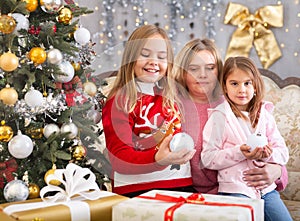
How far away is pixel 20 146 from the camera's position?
7.04ft

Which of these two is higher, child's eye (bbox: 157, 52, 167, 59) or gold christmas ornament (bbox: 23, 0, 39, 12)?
gold christmas ornament (bbox: 23, 0, 39, 12)

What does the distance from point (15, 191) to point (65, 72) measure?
1.81 ft

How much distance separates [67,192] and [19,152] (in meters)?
0.30

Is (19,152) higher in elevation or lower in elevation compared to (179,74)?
lower

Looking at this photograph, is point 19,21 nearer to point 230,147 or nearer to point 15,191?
point 15,191

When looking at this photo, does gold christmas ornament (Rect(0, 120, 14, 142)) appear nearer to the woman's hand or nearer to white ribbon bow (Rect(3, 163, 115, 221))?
white ribbon bow (Rect(3, 163, 115, 221))

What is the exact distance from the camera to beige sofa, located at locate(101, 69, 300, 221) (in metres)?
3.21

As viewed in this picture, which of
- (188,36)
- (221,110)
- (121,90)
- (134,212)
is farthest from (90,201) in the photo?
(188,36)

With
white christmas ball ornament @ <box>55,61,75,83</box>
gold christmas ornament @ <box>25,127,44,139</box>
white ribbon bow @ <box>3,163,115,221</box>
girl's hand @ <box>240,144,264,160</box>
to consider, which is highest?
white christmas ball ornament @ <box>55,61,75,83</box>

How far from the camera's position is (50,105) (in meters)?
2.26

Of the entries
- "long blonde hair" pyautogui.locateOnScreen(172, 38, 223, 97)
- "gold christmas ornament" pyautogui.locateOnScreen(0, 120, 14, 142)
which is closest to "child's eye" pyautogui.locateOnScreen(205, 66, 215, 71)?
"long blonde hair" pyautogui.locateOnScreen(172, 38, 223, 97)

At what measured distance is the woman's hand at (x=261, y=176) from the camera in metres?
2.48

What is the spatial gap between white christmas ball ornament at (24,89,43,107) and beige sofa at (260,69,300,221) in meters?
1.63

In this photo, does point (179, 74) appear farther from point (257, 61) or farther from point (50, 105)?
point (257, 61)
